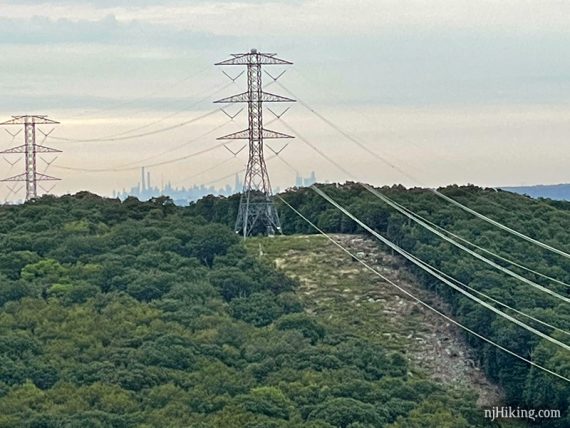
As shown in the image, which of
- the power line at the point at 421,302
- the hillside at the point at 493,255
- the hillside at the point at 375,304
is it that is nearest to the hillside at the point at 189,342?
the hillside at the point at 375,304

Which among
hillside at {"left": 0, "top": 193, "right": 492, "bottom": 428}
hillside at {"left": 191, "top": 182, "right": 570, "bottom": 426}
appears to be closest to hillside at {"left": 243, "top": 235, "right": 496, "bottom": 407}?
hillside at {"left": 0, "top": 193, "right": 492, "bottom": 428}

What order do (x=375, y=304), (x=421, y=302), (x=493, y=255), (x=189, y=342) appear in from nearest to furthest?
(x=189, y=342) → (x=375, y=304) → (x=421, y=302) → (x=493, y=255)

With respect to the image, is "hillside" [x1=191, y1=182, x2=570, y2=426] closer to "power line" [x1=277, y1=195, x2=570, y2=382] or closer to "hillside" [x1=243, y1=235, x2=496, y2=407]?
"power line" [x1=277, y1=195, x2=570, y2=382]

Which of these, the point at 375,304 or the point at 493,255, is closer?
the point at 375,304

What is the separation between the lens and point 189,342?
56.0m

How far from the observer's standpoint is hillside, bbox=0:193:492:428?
50.0 metres

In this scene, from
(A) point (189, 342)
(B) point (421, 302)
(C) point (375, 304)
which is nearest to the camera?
(A) point (189, 342)

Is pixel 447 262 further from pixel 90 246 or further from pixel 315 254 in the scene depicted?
pixel 90 246

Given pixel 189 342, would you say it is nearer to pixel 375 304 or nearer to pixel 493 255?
pixel 375 304

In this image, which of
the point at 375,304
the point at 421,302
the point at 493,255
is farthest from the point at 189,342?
the point at 493,255

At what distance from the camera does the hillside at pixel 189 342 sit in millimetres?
50031

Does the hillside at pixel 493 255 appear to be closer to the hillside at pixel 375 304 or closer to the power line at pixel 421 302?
the power line at pixel 421 302

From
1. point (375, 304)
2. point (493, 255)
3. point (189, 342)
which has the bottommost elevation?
point (189, 342)

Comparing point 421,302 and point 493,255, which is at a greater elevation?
point 493,255
